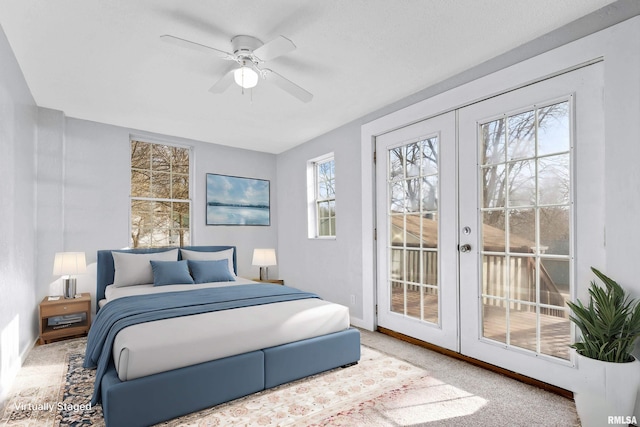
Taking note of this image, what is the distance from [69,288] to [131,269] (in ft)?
2.17

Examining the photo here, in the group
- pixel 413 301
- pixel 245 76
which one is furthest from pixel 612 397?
pixel 245 76

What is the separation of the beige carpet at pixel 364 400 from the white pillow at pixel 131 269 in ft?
3.23

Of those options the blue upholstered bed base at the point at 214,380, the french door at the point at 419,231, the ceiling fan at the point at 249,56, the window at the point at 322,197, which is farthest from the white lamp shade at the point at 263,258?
the ceiling fan at the point at 249,56

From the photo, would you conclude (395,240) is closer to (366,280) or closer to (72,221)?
(366,280)

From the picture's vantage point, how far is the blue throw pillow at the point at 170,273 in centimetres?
366

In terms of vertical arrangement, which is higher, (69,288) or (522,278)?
(522,278)

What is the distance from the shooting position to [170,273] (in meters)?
3.69

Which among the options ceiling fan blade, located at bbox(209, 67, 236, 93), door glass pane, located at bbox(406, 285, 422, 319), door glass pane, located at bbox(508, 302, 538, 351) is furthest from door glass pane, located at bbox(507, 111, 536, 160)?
ceiling fan blade, located at bbox(209, 67, 236, 93)

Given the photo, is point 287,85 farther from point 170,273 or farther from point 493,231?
point 170,273

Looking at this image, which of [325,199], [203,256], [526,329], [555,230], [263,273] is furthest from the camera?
[263,273]

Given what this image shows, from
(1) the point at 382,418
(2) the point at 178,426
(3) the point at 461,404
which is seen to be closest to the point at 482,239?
(3) the point at 461,404

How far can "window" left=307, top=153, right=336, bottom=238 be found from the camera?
15.6 feet

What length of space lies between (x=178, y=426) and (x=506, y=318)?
2398mm

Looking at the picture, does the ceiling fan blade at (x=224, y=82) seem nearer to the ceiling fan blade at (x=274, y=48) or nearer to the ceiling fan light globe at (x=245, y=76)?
the ceiling fan light globe at (x=245, y=76)
